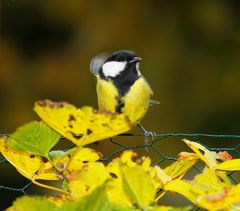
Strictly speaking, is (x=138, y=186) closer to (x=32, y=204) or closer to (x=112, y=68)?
(x=32, y=204)

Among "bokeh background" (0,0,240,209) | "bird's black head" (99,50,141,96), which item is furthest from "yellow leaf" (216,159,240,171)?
"bokeh background" (0,0,240,209)

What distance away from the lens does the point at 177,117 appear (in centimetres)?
419

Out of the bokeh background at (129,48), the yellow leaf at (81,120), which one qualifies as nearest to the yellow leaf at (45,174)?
the yellow leaf at (81,120)

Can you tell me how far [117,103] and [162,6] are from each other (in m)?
2.98

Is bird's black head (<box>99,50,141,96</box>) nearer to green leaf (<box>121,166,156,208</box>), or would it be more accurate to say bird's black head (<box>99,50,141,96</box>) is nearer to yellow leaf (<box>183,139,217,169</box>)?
yellow leaf (<box>183,139,217,169</box>)

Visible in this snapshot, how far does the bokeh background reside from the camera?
4258mm

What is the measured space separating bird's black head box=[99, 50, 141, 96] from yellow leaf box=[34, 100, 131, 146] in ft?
3.92

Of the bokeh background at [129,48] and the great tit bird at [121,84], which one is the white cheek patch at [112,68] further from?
the bokeh background at [129,48]

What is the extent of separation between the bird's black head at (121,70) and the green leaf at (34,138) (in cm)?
116

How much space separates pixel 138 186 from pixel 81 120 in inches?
2.6

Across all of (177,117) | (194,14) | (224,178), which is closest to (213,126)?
(177,117)

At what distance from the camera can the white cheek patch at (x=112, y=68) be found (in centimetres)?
188

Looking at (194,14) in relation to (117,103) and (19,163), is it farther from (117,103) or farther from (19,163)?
(19,163)

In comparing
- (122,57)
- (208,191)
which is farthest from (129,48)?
(208,191)
